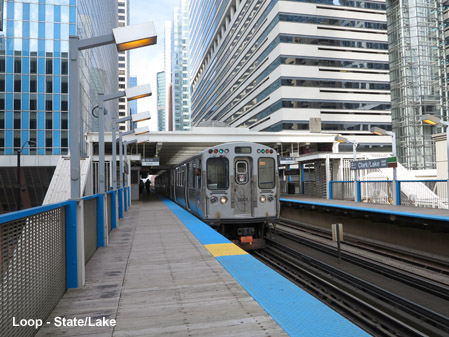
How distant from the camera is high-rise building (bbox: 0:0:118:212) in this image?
39406 millimetres

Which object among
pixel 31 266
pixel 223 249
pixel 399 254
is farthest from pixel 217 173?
pixel 31 266

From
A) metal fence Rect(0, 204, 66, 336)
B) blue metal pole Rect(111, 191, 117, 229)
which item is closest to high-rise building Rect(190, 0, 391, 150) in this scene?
blue metal pole Rect(111, 191, 117, 229)

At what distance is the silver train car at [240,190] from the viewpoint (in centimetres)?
1172

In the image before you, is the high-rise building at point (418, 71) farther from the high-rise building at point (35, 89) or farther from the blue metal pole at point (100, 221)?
the blue metal pole at point (100, 221)

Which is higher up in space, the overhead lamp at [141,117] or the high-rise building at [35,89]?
the high-rise building at [35,89]

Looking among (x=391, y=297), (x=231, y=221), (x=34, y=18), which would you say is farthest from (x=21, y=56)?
(x=391, y=297)

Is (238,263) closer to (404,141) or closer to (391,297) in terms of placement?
(391,297)

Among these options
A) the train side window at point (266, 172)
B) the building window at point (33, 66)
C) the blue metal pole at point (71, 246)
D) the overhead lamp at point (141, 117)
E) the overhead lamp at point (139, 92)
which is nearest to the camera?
the blue metal pole at point (71, 246)

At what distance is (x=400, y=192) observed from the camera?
613 inches

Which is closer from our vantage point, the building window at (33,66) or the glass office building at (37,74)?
the glass office building at (37,74)

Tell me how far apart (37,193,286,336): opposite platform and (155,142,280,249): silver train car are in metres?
3.80

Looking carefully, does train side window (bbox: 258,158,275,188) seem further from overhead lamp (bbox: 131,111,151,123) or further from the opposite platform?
the opposite platform

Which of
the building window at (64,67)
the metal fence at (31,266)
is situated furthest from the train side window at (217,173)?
the building window at (64,67)

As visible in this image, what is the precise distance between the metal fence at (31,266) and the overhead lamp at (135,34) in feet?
9.14
